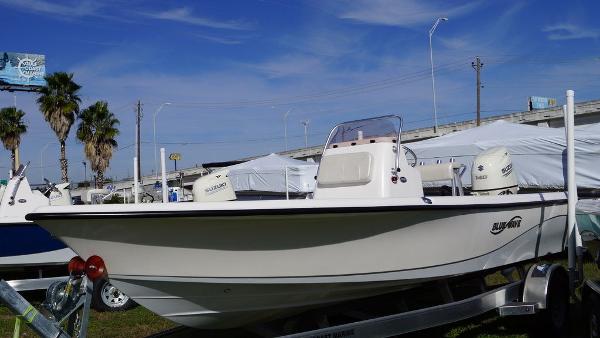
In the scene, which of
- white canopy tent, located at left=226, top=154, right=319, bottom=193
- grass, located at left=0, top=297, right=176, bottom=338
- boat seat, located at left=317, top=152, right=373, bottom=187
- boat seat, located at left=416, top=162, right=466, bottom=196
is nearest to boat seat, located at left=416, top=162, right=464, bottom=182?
boat seat, located at left=416, top=162, right=466, bottom=196

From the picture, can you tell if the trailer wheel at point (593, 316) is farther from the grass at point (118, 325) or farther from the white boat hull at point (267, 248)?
the grass at point (118, 325)

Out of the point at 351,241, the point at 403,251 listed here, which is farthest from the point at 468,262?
the point at 351,241

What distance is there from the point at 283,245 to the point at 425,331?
8.15ft

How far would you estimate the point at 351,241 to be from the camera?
4.57m

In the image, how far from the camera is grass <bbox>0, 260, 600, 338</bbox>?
5.89 metres

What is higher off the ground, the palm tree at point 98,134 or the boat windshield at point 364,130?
the palm tree at point 98,134

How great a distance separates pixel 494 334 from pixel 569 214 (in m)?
1.37

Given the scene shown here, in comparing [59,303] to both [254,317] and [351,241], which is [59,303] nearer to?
[254,317]

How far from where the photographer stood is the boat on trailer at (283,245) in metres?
4.11

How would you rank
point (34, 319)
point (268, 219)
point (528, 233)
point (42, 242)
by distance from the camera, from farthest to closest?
point (42, 242) → point (528, 233) → point (268, 219) → point (34, 319)

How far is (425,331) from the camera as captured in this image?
615 centimetres

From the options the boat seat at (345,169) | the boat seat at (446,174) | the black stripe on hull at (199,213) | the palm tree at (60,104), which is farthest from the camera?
the palm tree at (60,104)

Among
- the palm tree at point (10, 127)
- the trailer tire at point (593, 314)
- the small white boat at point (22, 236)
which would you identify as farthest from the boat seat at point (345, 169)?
the palm tree at point (10, 127)

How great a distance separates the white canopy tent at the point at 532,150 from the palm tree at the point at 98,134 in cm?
1914
